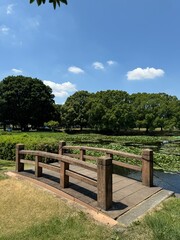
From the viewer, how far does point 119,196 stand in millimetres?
5055

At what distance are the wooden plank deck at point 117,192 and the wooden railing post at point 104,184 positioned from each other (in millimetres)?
139

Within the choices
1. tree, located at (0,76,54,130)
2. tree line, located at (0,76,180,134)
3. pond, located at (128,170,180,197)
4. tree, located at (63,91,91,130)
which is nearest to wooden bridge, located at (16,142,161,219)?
pond, located at (128,170,180,197)

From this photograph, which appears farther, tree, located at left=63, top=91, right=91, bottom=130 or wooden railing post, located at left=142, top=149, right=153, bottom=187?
tree, located at left=63, top=91, right=91, bottom=130

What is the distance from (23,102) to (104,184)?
42.9 metres

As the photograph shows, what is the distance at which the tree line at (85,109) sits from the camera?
44.8m

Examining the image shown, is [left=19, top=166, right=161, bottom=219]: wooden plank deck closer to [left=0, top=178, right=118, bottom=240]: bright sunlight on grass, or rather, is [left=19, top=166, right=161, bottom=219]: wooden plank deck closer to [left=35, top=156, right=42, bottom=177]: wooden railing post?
[left=35, top=156, right=42, bottom=177]: wooden railing post

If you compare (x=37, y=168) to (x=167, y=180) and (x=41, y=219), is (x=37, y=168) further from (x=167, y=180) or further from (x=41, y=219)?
(x=167, y=180)

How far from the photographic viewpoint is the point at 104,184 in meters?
4.31

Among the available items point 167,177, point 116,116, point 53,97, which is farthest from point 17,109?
point 167,177

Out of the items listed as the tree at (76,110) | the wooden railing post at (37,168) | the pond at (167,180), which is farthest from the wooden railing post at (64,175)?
the tree at (76,110)

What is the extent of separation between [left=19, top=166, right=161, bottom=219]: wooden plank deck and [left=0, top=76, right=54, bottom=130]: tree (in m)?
39.3

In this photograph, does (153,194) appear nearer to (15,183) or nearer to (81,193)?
(81,193)

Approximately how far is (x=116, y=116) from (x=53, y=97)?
15666 mm

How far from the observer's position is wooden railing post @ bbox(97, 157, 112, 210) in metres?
4.31
